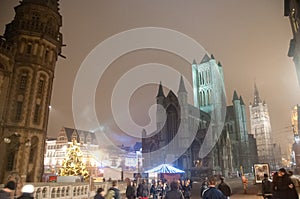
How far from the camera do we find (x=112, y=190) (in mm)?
7781

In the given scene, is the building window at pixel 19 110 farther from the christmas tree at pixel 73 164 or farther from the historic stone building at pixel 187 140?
the historic stone building at pixel 187 140

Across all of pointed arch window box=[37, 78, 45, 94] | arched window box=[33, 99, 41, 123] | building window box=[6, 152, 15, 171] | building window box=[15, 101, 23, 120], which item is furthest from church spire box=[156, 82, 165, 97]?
building window box=[6, 152, 15, 171]

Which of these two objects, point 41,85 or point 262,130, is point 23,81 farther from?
point 262,130

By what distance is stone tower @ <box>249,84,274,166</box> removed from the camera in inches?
4323

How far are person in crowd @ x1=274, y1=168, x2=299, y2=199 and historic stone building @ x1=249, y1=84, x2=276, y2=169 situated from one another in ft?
377

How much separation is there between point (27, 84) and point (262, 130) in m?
117

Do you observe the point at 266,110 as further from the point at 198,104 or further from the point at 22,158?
the point at 22,158

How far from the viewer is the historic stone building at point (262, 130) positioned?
10957 cm

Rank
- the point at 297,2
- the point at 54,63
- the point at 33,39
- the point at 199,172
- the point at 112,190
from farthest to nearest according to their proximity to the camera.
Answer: the point at 199,172 < the point at 54,63 < the point at 33,39 < the point at 297,2 < the point at 112,190

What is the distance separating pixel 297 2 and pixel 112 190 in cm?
2114

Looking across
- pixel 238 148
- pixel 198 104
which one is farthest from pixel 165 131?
pixel 238 148

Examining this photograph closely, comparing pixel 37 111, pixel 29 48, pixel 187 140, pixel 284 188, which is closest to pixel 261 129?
pixel 187 140

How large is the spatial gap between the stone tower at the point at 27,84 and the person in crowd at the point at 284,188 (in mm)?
20065

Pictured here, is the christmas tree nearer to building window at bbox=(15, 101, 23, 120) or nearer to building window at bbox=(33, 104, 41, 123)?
building window at bbox=(33, 104, 41, 123)
